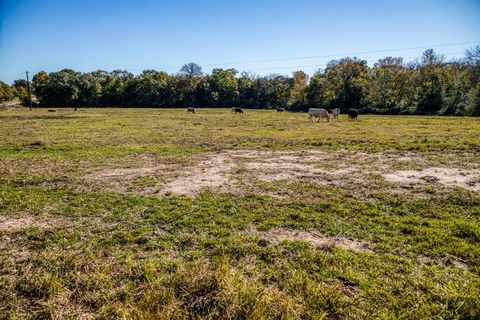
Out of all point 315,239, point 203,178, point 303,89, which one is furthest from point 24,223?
point 303,89

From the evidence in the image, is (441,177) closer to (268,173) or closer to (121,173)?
(268,173)

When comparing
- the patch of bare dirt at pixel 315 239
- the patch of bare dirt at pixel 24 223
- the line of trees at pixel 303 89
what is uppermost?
the line of trees at pixel 303 89

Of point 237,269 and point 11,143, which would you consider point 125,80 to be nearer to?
point 11,143

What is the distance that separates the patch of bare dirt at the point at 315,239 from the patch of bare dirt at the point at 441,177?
4.85 m

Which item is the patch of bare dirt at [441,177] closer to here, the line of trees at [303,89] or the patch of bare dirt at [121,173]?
the patch of bare dirt at [121,173]

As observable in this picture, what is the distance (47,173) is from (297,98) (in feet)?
241

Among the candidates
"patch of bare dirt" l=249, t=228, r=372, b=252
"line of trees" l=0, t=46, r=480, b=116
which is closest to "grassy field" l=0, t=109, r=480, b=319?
"patch of bare dirt" l=249, t=228, r=372, b=252

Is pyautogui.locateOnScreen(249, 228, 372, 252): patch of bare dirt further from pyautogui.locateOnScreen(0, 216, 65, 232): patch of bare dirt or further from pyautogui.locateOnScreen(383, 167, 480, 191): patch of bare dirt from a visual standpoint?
pyautogui.locateOnScreen(383, 167, 480, 191): patch of bare dirt

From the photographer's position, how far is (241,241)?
18.1 ft

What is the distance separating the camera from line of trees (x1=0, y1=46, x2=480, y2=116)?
54.4 meters

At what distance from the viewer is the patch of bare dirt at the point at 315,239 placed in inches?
212

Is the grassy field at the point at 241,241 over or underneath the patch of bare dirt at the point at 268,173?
underneath

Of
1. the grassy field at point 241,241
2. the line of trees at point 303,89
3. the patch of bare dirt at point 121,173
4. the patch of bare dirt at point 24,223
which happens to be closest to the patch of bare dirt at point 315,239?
the grassy field at point 241,241

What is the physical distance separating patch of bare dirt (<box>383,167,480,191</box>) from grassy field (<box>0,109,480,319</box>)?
0.09 metres
